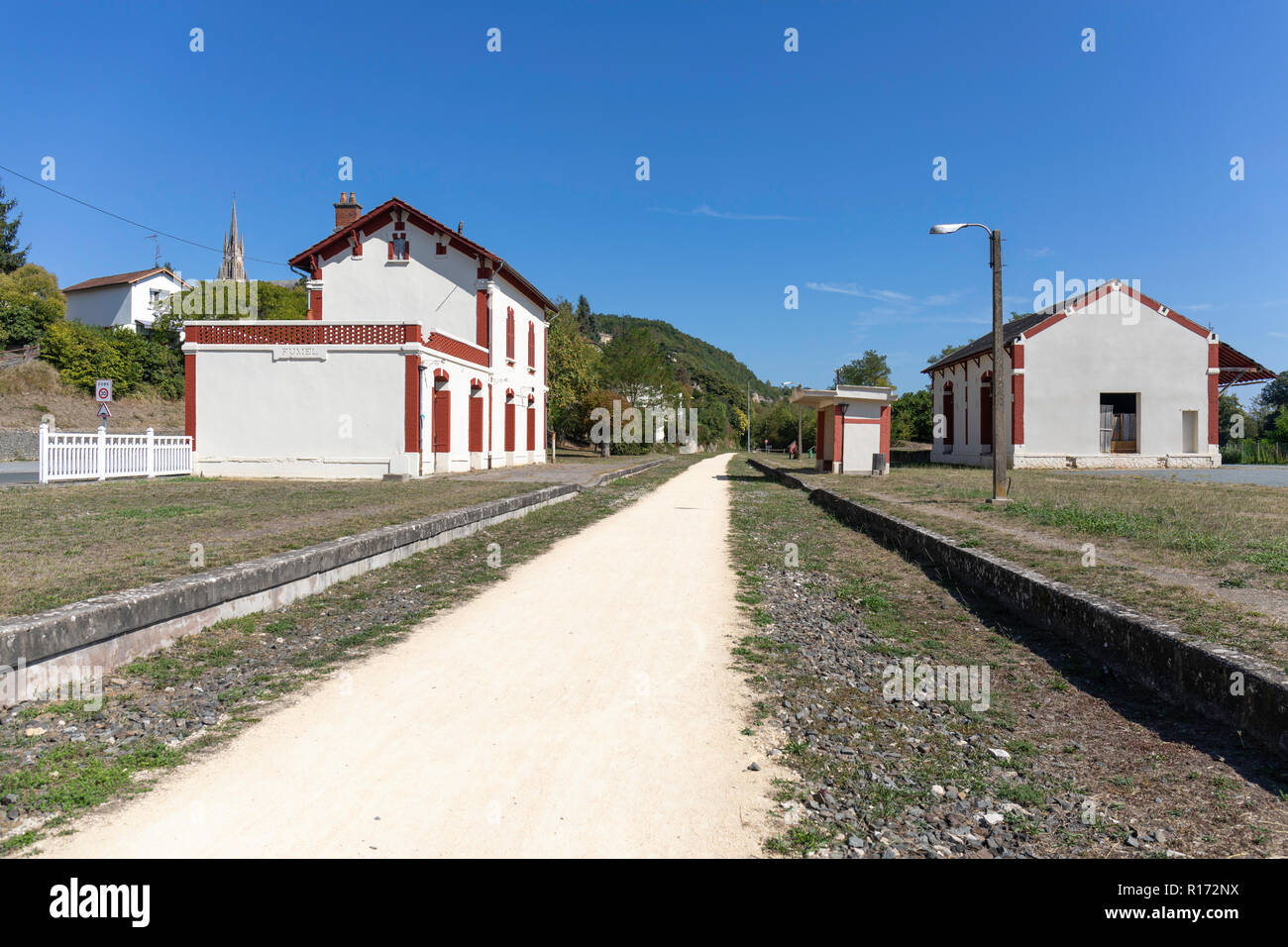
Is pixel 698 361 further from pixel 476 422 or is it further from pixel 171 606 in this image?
pixel 171 606

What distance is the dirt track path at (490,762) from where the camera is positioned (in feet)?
9.07

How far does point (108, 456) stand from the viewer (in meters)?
18.5

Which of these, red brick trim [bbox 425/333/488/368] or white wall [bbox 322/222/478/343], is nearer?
red brick trim [bbox 425/333/488/368]

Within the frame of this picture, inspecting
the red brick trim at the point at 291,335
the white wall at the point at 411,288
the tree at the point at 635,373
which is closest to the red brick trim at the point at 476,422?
the white wall at the point at 411,288

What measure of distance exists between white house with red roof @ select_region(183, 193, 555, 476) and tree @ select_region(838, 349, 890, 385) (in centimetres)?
5879

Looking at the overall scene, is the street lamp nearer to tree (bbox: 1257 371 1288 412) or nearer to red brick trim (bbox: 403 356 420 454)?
red brick trim (bbox: 403 356 420 454)

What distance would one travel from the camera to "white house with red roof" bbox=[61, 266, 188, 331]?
2404 inches

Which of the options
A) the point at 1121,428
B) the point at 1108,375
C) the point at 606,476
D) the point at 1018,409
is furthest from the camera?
the point at 1121,428

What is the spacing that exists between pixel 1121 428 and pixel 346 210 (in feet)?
114
